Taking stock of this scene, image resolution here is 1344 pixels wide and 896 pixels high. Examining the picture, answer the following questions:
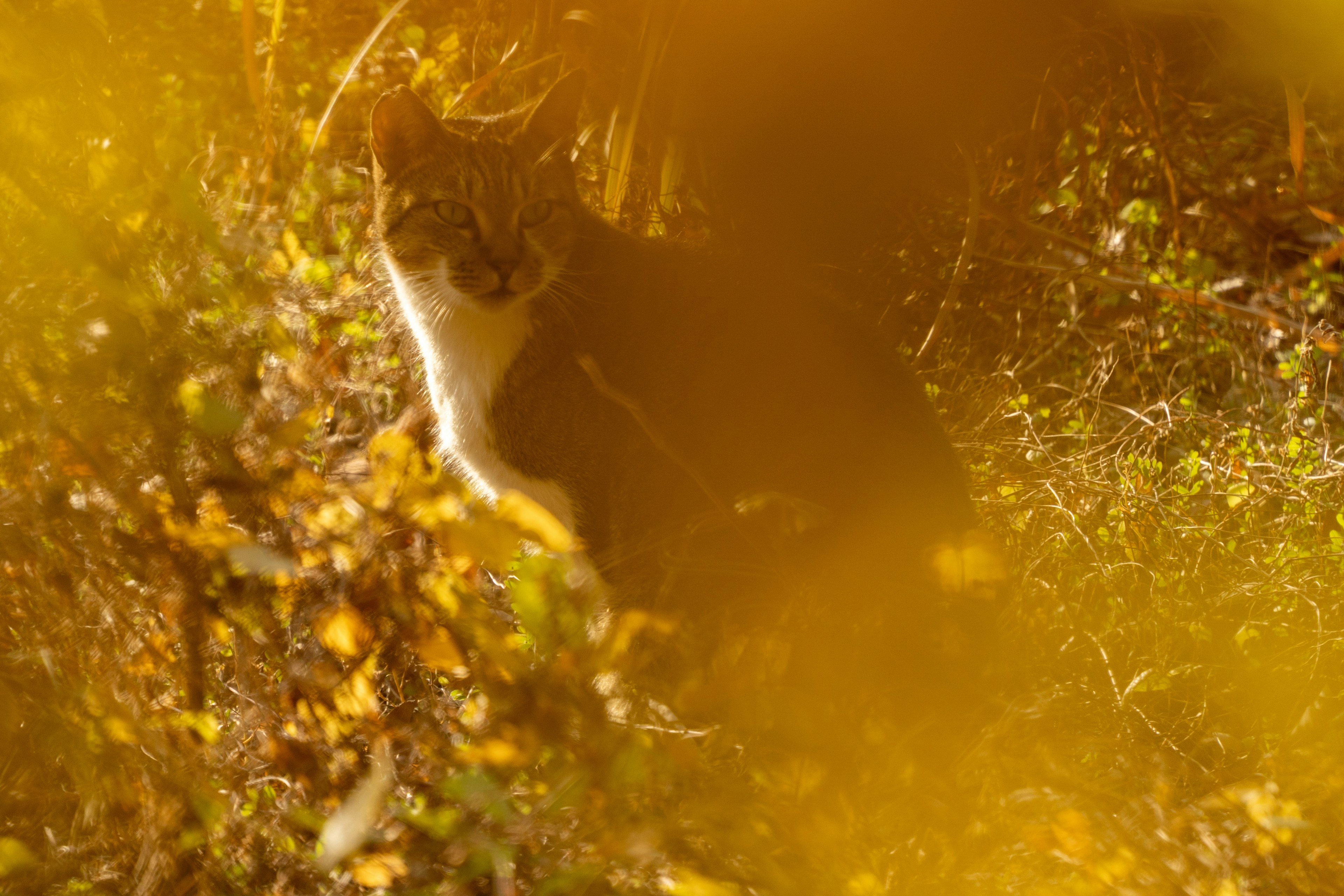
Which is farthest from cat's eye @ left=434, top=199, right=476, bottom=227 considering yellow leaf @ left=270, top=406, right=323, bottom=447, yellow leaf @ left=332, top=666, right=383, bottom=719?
yellow leaf @ left=332, top=666, right=383, bottom=719

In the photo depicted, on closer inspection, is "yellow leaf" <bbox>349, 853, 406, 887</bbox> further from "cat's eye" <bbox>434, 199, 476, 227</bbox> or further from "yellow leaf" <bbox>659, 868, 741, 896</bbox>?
"cat's eye" <bbox>434, 199, 476, 227</bbox>

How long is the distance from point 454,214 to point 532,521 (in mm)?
1224

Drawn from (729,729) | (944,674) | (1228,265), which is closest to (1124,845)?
(944,674)

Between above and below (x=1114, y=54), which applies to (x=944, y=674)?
below

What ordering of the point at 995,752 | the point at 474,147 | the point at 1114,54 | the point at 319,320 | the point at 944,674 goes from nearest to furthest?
the point at 995,752 → the point at 944,674 → the point at 319,320 → the point at 474,147 → the point at 1114,54

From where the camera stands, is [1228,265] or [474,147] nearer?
[474,147]

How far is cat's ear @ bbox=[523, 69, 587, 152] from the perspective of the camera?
2174 mm

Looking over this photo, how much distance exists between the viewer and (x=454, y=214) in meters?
2.24

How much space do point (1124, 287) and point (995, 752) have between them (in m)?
1.88

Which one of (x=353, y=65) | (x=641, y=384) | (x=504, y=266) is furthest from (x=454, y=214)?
(x=641, y=384)

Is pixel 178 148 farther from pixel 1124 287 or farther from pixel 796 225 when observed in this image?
pixel 1124 287

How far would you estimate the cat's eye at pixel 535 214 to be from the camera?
2275 mm

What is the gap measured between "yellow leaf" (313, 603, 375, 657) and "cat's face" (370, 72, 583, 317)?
1.11 meters

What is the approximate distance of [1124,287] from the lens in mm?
2703
